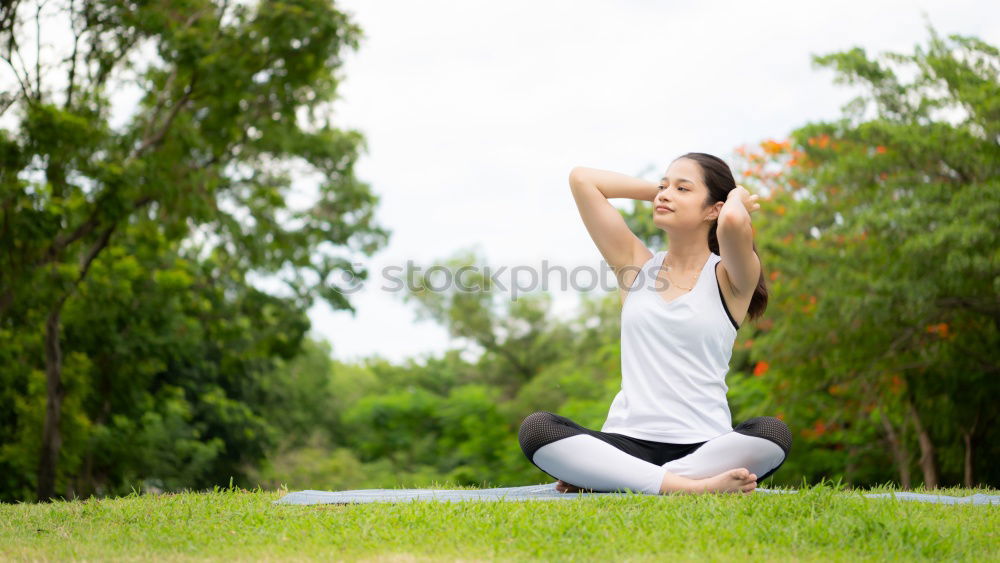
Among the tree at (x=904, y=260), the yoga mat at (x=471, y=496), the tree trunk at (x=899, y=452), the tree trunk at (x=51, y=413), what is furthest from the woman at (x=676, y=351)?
the tree trunk at (x=899, y=452)

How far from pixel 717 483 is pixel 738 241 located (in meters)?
0.97

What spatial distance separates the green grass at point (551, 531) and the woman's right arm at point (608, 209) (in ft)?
3.72

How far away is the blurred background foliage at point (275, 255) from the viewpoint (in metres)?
11.1

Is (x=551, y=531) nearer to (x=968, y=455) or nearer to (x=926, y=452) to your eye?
(x=968, y=455)

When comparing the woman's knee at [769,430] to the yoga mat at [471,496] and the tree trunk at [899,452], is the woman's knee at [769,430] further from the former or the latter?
the tree trunk at [899,452]

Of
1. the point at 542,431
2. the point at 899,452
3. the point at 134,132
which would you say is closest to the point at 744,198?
the point at 542,431

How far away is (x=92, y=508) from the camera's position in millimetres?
4246

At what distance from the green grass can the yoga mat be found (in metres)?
0.15

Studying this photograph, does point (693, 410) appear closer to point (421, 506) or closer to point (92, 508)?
point (421, 506)

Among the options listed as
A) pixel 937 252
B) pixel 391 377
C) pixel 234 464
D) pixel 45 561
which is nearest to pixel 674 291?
pixel 45 561

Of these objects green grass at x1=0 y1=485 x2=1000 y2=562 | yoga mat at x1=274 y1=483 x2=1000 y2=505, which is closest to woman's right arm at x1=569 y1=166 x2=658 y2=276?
yoga mat at x1=274 y1=483 x2=1000 y2=505

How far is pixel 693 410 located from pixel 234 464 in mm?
18786

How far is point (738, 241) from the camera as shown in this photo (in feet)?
12.9

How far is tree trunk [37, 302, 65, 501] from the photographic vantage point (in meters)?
12.4
